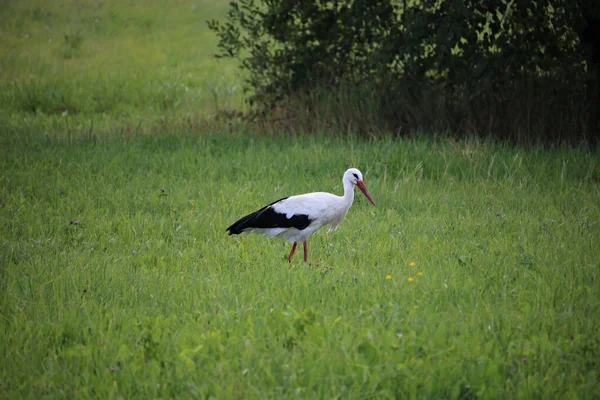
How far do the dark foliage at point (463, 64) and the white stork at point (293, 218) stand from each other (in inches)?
189

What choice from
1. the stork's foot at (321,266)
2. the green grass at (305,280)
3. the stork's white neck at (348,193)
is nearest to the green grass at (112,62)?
the green grass at (305,280)

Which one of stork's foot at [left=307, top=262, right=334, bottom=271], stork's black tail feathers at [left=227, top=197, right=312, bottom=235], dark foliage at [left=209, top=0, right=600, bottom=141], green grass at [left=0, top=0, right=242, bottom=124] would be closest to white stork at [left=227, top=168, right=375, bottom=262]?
stork's black tail feathers at [left=227, top=197, right=312, bottom=235]

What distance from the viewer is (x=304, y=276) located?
233 inches

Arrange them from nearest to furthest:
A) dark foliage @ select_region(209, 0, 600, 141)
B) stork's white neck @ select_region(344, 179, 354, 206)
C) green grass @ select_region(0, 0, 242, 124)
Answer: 1. stork's white neck @ select_region(344, 179, 354, 206)
2. dark foliage @ select_region(209, 0, 600, 141)
3. green grass @ select_region(0, 0, 242, 124)

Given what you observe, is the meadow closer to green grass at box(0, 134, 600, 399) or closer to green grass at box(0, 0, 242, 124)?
green grass at box(0, 134, 600, 399)

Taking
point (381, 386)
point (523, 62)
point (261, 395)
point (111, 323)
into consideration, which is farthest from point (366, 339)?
point (523, 62)

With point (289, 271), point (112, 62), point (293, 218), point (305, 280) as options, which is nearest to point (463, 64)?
point (293, 218)

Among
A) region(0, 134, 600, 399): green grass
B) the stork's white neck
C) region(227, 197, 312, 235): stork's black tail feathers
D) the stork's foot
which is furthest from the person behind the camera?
the stork's white neck

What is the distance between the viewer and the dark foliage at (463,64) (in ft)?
36.3

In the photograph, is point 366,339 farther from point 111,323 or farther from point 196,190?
point 196,190

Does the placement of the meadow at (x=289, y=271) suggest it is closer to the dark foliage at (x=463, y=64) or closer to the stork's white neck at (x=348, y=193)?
the stork's white neck at (x=348, y=193)

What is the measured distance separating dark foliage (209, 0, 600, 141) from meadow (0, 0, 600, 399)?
0.79 meters

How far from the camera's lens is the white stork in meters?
6.61

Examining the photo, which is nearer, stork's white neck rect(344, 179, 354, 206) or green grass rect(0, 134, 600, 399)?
green grass rect(0, 134, 600, 399)
